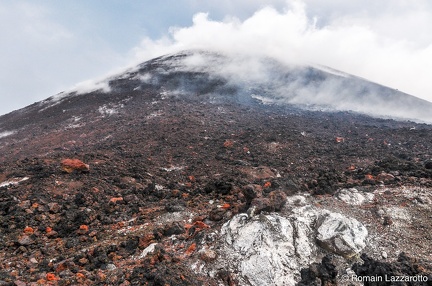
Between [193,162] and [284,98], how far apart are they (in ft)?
63.7

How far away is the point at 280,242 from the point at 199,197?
364 centimetres

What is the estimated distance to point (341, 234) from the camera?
5.16 m

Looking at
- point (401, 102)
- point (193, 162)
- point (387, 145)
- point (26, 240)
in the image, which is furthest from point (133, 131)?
point (401, 102)

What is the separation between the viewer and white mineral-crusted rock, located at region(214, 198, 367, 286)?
4.74m

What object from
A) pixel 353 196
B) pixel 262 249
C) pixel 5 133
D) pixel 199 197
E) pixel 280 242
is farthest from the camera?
pixel 5 133

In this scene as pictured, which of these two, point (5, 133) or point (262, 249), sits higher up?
point (5, 133)

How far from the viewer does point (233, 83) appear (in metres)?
33.6

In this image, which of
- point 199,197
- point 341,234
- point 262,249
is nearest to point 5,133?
point 199,197

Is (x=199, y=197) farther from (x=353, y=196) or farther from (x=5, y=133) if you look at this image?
(x=5, y=133)

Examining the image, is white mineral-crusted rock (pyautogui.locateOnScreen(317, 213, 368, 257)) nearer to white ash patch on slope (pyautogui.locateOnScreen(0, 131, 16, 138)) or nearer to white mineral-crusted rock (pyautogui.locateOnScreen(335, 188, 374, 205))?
white mineral-crusted rock (pyautogui.locateOnScreen(335, 188, 374, 205))

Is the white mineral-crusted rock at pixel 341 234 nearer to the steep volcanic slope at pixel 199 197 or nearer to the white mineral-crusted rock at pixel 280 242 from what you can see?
the white mineral-crusted rock at pixel 280 242

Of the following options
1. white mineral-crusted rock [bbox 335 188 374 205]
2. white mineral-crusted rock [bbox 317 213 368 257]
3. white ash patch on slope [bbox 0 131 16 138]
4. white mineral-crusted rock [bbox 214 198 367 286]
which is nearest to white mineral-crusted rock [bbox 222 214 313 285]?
white mineral-crusted rock [bbox 214 198 367 286]

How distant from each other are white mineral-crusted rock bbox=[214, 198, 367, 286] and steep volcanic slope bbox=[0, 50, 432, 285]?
0.04m

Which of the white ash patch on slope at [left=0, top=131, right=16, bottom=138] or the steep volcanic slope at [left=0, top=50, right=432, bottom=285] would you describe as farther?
the white ash patch on slope at [left=0, top=131, right=16, bottom=138]
